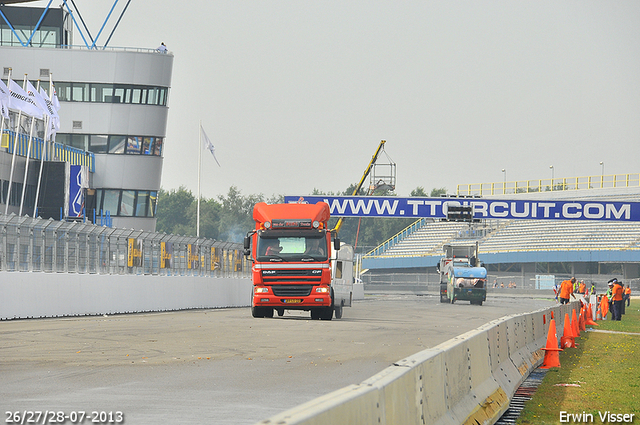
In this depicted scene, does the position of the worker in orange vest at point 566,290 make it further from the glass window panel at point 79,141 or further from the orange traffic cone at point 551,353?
the glass window panel at point 79,141

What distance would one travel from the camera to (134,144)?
61.2m

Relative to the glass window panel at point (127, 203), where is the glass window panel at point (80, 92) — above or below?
above

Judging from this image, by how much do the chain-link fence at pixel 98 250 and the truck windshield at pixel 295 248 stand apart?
213 inches

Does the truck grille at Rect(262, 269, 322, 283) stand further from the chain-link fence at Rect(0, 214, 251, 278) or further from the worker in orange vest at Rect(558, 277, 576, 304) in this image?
the worker in orange vest at Rect(558, 277, 576, 304)

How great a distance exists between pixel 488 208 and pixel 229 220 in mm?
107619

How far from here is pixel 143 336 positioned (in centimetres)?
1802

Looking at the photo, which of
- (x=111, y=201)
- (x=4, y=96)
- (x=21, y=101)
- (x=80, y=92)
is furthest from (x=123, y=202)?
(x=4, y=96)

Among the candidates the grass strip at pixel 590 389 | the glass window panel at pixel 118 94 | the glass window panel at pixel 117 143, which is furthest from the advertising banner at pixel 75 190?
the grass strip at pixel 590 389

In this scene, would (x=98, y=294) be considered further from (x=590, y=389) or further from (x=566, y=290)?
(x=566, y=290)

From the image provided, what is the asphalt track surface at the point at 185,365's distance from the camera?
28.9 ft

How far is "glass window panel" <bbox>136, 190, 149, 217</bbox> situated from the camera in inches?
2429

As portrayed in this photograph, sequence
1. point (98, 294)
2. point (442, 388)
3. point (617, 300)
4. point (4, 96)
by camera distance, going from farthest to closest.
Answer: point (4, 96)
point (617, 300)
point (98, 294)
point (442, 388)

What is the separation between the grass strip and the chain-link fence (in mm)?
13996

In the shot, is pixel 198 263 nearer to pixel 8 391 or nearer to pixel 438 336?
pixel 438 336
